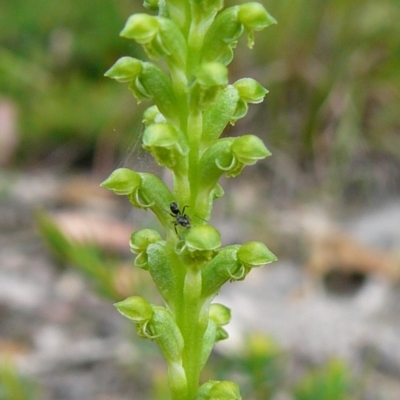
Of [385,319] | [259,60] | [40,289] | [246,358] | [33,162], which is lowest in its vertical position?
[33,162]

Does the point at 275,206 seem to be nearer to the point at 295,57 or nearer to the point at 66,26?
the point at 295,57

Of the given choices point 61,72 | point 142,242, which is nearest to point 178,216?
point 142,242

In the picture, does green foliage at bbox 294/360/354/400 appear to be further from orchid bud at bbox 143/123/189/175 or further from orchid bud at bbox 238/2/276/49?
orchid bud at bbox 238/2/276/49

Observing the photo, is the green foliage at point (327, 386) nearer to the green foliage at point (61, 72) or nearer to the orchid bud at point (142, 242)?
the orchid bud at point (142, 242)

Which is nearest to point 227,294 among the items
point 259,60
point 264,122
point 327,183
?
point 327,183

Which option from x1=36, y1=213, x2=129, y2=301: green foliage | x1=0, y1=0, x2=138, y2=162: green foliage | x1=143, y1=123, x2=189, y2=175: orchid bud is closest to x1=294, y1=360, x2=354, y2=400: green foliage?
x1=36, y1=213, x2=129, y2=301: green foliage

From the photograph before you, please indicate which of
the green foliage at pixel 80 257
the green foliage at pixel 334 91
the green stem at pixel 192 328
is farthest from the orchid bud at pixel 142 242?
the green foliage at pixel 334 91

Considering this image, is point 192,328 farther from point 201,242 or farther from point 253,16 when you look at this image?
point 253,16
